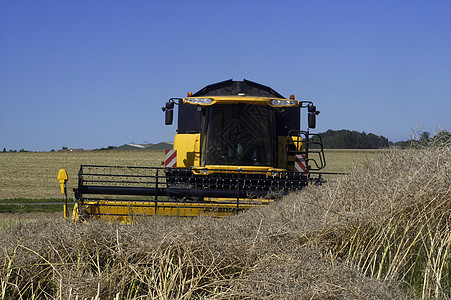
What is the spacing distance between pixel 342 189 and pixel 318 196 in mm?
374

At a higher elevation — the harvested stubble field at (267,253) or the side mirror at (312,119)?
the side mirror at (312,119)

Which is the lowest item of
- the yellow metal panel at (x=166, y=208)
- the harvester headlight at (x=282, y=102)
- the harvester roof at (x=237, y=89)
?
the yellow metal panel at (x=166, y=208)

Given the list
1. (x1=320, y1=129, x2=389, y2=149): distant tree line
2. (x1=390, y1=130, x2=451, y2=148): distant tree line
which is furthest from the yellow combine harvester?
(x1=320, y1=129, x2=389, y2=149): distant tree line

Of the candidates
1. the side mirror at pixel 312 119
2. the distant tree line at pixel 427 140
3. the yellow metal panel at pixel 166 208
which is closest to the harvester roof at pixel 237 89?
the side mirror at pixel 312 119

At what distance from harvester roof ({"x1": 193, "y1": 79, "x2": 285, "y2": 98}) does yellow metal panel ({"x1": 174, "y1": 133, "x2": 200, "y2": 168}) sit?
0.93 meters

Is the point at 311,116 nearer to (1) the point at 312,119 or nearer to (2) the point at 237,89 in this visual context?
(1) the point at 312,119

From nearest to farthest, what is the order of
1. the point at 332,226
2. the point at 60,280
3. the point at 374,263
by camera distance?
the point at 60,280
the point at 374,263
the point at 332,226

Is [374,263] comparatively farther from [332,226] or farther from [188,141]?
[188,141]

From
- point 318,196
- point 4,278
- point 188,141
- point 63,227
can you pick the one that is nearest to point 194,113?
point 188,141

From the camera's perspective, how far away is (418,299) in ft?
12.5

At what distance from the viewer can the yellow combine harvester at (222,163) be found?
26.0ft

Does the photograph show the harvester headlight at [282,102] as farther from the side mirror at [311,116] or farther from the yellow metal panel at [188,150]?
the yellow metal panel at [188,150]

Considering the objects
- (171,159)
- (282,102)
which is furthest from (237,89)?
(171,159)

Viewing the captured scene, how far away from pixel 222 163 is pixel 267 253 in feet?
19.3
